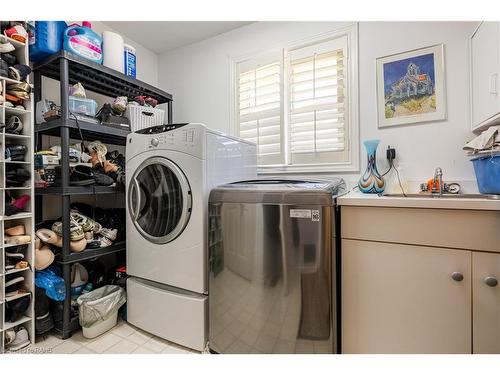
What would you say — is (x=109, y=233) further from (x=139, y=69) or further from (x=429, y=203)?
(x=429, y=203)

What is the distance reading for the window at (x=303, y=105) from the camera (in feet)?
5.64

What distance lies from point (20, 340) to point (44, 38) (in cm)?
175

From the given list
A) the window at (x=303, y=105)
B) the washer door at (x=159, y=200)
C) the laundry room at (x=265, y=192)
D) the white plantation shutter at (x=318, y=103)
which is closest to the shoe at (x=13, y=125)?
the laundry room at (x=265, y=192)

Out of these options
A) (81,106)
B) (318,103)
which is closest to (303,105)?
(318,103)

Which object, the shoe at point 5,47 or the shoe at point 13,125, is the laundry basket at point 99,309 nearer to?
A: the shoe at point 13,125

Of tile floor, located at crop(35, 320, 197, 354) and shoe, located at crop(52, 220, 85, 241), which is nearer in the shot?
tile floor, located at crop(35, 320, 197, 354)

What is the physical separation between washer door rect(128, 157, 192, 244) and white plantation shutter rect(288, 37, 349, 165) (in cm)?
99

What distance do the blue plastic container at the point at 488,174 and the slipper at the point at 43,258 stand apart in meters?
2.40

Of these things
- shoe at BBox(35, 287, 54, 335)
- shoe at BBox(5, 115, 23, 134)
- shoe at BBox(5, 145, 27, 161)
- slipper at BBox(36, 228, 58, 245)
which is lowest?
shoe at BBox(35, 287, 54, 335)

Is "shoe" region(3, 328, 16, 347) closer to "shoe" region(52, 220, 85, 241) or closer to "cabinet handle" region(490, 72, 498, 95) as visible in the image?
"shoe" region(52, 220, 85, 241)

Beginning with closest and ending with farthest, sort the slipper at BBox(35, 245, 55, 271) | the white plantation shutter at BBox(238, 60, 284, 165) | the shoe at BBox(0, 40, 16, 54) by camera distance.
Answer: the shoe at BBox(0, 40, 16, 54)
the slipper at BBox(35, 245, 55, 271)
the white plantation shutter at BBox(238, 60, 284, 165)

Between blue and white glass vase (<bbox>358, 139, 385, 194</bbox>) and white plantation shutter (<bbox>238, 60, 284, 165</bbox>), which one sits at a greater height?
white plantation shutter (<bbox>238, 60, 284, 165</bbox>)

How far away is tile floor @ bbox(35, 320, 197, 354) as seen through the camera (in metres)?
1.30

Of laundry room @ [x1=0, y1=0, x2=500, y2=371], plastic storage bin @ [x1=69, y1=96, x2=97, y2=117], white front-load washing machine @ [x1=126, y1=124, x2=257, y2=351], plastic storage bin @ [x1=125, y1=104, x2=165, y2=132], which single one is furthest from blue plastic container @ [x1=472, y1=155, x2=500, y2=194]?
plastic storage bin @ [x1=69, y1=96, x2=97, y2=117]
